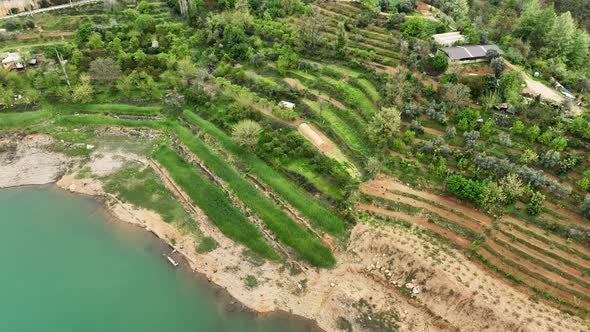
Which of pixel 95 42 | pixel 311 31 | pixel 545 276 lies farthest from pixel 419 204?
pixel 95 42

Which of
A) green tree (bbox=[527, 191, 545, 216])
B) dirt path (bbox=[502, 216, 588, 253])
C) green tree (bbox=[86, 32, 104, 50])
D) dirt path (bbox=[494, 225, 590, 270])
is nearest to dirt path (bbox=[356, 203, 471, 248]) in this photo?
dirt path (bbox=[494, 225, 590, 270])

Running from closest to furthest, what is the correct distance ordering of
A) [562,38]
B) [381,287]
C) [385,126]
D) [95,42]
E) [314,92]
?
[381,287], [385,126], [314,92], [562,38], [95,42]

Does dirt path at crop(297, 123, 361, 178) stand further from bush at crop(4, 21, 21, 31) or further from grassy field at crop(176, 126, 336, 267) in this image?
bush at crop(4, 21, 21, 31)

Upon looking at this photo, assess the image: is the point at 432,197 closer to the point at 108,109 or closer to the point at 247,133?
the point at 247,133

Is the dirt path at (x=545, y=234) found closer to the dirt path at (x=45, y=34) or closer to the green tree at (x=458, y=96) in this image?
the green tree at (x=458, y=96)

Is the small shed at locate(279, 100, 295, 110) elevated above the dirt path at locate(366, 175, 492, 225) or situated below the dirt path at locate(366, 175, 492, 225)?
above

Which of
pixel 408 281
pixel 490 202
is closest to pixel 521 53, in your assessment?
pixel 490 202

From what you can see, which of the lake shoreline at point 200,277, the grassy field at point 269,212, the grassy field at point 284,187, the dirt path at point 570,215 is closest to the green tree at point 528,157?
the dirt path at point 570,215
